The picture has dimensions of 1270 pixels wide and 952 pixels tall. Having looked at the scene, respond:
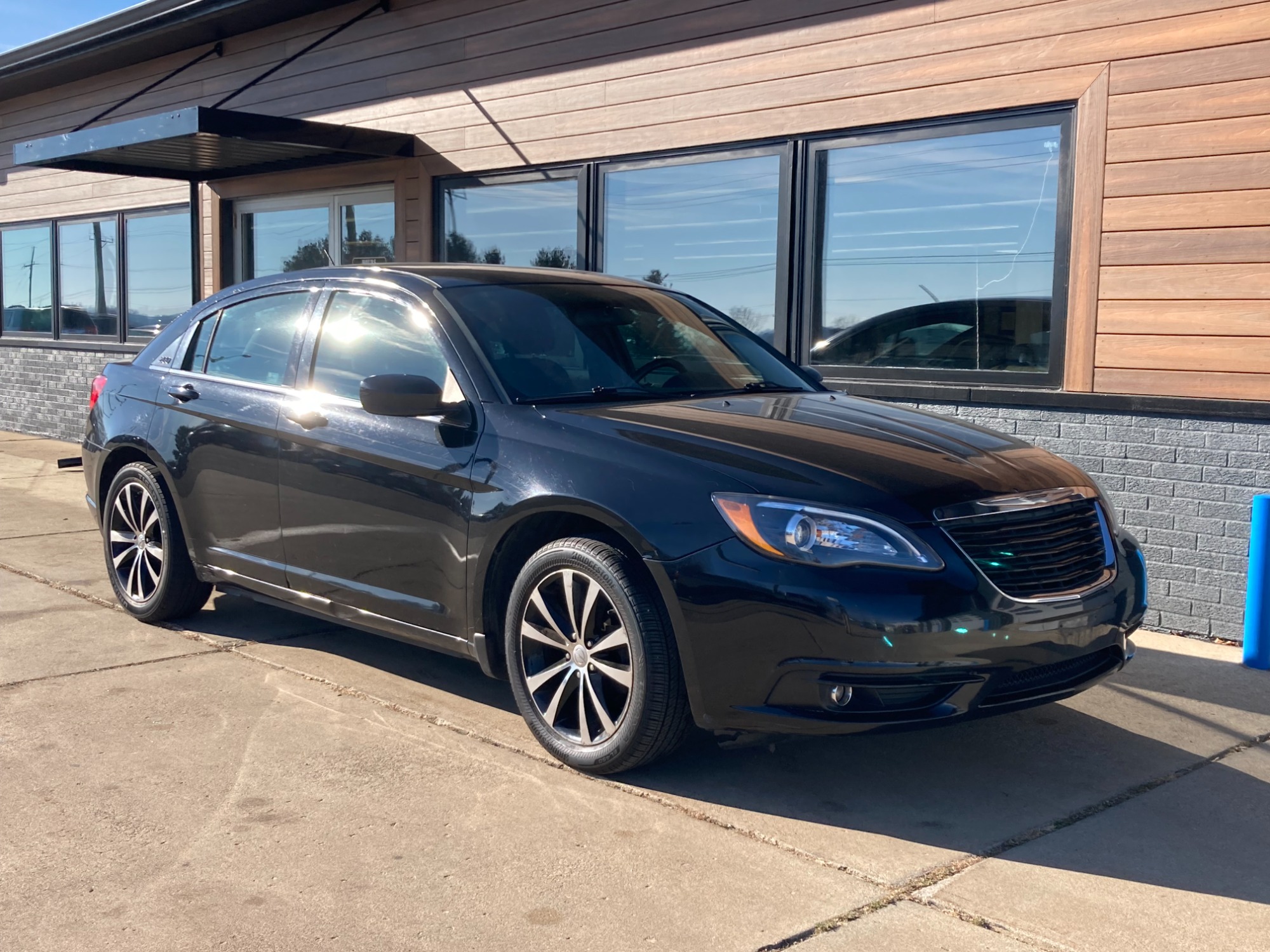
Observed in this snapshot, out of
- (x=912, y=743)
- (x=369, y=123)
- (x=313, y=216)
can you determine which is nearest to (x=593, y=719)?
(x=912, y=743)

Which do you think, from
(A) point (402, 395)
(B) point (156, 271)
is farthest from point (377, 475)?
(B) point (156, 271)

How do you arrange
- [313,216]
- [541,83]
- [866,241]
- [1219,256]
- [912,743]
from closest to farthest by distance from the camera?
[912,743] → [1219,256] → [866,241] → [541,83] → [313,216]

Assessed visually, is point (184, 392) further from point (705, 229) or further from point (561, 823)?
point (705, 229)

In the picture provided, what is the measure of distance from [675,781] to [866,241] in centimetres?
465

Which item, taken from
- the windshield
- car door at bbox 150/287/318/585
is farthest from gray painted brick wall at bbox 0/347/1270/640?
car door at bbox 150/287/318/585

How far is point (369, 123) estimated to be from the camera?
11219 mm

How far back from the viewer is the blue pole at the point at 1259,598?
18.9 feet

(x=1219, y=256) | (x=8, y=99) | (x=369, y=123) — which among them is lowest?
(x=1219, y=256)

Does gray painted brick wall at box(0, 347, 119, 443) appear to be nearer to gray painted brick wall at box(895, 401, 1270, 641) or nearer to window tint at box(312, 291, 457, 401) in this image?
window tint at box(312, 291, 457, 401)

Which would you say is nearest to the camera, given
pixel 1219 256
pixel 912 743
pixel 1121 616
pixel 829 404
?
pixel 1121 616

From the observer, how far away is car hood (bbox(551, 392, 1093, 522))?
381cm

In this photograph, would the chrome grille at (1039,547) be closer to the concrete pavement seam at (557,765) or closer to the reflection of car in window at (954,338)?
the concrete pavement seam at (557,765)

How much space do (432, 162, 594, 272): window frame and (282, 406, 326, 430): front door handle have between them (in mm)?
3881

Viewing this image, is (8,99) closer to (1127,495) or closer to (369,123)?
(369,123)
